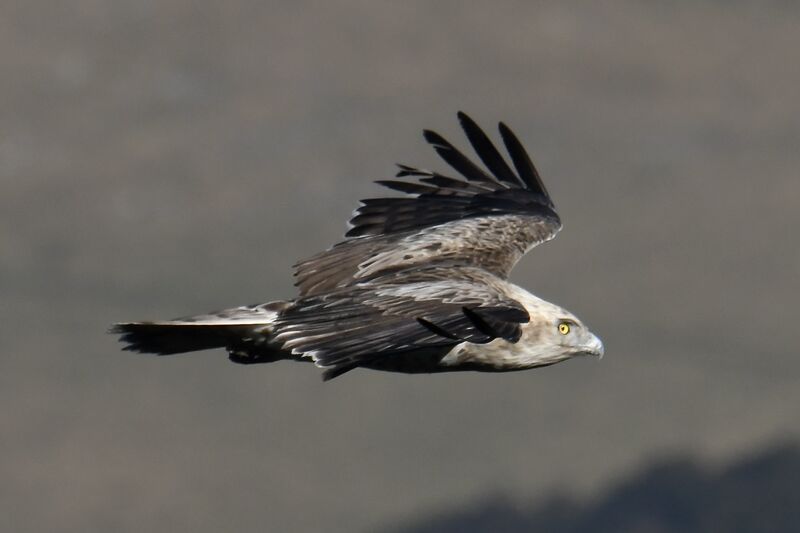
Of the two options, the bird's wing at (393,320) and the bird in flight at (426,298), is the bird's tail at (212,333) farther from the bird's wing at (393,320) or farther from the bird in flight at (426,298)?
the bird's wing at (393,320)

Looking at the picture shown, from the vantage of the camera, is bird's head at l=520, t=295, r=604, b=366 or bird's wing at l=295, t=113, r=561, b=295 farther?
bird's wing at l=295, t=113, r=561, b=295

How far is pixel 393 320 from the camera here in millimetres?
18438

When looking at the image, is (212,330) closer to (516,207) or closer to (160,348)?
(160,348)

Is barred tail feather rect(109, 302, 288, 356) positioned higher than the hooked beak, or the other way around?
barred tail feather rect(109, 302, 288, 356)

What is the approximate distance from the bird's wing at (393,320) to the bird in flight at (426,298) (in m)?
0.02

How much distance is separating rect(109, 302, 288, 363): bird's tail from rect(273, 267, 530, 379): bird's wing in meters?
0.42

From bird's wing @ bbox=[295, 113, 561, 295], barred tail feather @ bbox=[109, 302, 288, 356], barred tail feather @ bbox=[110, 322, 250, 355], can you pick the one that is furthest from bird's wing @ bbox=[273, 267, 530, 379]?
bird's wing @ bbox=[295, 113, 561, 295]

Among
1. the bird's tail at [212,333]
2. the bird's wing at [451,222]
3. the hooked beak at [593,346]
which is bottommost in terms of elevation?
the hooked beak at [593,346]

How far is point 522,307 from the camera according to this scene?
63.7 ft

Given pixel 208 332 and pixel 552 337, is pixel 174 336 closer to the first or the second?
pixel 208 332

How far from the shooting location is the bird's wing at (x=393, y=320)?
58.4 ft

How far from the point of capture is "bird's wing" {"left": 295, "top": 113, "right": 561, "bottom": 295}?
21.9 metres

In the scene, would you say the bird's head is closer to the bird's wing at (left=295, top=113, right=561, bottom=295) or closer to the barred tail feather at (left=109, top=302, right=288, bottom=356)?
the bird's wing at (left=295, top=113, right=561, bottom=295)

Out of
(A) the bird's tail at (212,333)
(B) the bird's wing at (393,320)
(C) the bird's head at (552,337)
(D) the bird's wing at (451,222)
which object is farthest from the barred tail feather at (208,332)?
(C) the bird's head at (552,337)
